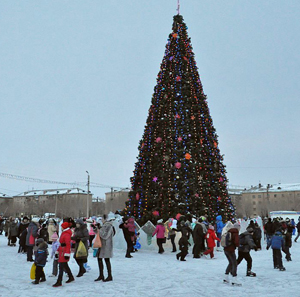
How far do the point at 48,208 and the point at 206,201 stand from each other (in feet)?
299

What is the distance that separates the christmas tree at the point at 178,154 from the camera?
699 inches

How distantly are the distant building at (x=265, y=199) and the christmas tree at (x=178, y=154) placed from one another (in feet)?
249

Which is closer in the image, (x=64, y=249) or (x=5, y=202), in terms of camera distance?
(x=64, y=249)

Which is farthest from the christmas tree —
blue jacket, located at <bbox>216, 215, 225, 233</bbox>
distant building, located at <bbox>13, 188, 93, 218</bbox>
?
distant building, located at <bbox>13, 188, 93, 218</bbox>

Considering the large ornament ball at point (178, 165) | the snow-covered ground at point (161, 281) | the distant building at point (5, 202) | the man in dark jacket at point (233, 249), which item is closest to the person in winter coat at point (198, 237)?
the snow-covered ground at point (161, 281)

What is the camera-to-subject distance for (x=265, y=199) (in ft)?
338

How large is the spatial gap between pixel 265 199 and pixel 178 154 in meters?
92.9

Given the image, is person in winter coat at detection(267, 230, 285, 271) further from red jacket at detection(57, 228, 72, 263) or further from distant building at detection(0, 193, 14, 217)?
distant building at detection(0, 193, 14, 217)

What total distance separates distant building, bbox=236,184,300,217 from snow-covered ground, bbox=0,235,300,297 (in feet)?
273

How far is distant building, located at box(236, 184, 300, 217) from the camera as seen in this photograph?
9131cm

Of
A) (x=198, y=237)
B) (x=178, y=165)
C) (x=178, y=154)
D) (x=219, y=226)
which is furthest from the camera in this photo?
(x=178, y=154)

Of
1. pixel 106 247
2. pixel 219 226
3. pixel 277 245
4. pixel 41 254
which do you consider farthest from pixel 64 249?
pixel 219 226

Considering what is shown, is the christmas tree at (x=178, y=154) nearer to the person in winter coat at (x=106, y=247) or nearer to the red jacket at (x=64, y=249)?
the person in winter coat at (x=106, y=247)

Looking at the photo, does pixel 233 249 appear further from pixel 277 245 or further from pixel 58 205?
pixel 58 205
